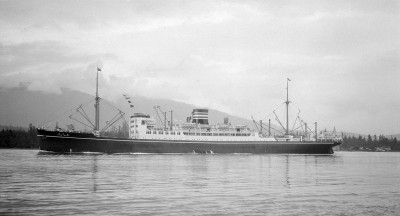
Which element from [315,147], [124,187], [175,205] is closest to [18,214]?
[175,205]

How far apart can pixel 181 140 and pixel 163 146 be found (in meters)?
4.80

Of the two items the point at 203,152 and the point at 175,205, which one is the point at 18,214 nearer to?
the point at 175,205

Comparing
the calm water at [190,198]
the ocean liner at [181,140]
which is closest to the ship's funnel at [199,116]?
the ocean liner at [181,140]

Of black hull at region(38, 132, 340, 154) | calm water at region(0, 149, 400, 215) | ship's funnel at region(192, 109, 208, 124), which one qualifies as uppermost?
ship's funnel at region(192, 109, 208, 124)

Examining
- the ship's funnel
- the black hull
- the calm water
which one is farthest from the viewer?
the ship's funnel

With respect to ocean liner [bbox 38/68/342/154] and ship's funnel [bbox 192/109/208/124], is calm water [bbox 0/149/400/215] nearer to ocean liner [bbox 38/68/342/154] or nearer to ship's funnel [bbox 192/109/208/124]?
ocean liner [bbox 38/68/342/154]

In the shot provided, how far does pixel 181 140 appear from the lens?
11219cm

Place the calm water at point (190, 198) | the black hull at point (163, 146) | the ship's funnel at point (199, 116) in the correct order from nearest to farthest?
the calm water at point (190, 198) < the black hull at point (163, 146) < the ship's funnel at point (199, 116)

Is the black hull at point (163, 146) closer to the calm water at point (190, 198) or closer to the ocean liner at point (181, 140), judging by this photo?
the ocean liner at point (181, 140)

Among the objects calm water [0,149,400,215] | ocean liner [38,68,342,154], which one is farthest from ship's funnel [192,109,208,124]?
calm water [0,149,400,215]

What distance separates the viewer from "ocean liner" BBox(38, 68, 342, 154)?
331ft

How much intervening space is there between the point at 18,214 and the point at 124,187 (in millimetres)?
10429

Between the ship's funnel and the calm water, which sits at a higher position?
the ship's funnel

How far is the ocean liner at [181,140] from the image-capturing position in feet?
331
